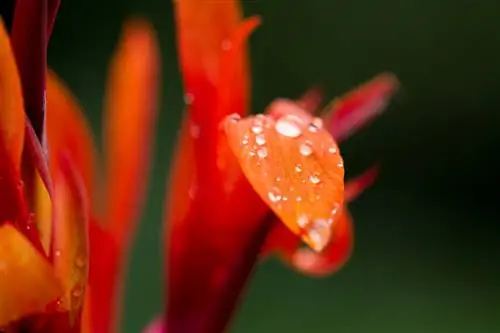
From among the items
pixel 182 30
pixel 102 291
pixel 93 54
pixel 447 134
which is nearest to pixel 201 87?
pixel 182 30

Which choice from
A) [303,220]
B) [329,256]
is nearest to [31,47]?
[303,220]

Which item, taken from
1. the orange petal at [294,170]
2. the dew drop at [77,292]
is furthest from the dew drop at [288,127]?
the dew drop at [77,292]

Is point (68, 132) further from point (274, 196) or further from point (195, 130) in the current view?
point (274, 196)

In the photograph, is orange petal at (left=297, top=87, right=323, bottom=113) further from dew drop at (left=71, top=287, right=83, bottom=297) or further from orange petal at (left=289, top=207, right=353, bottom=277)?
dew drop at (left=71, top=287, right=83, bottom=297)

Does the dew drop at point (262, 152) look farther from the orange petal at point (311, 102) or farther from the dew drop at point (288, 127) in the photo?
the orange petal at point (311, 102)

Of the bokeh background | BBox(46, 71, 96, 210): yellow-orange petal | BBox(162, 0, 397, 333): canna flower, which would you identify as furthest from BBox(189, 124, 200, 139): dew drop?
the bokeh background
